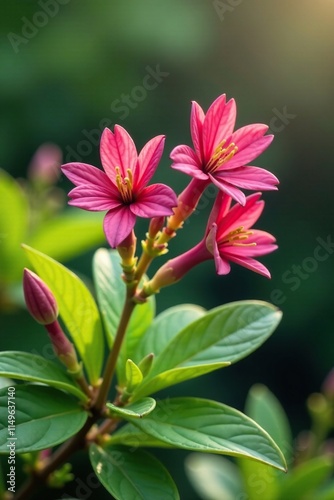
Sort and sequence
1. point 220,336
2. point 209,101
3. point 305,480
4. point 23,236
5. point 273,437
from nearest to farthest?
point 220,336
point 305,480
point 273,437
point 23,236
point 209,101

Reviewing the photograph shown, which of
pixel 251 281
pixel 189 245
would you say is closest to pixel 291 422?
pixel 251 281

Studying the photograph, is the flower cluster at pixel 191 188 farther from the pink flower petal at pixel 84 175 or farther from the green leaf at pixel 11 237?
the green leaf at pixel 11 237

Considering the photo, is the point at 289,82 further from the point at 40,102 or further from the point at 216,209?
the point at 216,209

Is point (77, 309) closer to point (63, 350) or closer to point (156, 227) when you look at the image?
point (63, 350)
